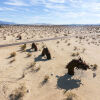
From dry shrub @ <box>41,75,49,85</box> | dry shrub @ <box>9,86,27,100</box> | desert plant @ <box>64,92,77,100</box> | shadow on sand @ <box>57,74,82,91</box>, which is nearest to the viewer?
desert plant @ <box>64,92,77,100</box>

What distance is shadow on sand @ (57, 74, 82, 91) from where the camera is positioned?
34.7 ft

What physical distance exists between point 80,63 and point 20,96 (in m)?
4.92

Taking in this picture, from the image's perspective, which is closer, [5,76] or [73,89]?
[73,89]

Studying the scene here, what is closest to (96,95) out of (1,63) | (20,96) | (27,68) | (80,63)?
(80,63)

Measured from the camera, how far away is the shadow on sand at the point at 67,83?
10.6 m

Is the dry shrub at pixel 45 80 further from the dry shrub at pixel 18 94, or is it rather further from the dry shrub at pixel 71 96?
the dry shrub at pixel 71 96

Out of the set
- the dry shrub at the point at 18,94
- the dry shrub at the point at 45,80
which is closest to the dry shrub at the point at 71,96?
the dry shrub at the point at 45,80

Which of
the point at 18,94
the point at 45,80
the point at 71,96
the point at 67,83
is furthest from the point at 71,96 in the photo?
the point at 18,94

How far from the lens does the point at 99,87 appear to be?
424 inches

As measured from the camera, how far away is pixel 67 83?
1117 cm

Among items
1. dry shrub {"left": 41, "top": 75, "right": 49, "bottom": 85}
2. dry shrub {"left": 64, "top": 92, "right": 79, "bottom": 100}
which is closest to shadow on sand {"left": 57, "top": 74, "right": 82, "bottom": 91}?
dry shrub {"left": 41, "top": 75, "right": 49, "bottom": 85}

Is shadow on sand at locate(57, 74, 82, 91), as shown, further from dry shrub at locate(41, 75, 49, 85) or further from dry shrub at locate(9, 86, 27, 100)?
dry shrub at locate(9, 86, 27, 100)

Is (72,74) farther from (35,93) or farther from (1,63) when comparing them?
(1,63)

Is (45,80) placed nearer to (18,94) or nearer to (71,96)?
(18,94)
